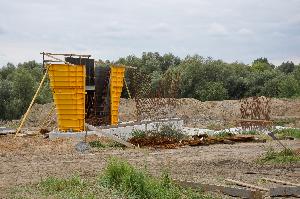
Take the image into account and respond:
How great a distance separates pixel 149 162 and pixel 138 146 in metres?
3.08

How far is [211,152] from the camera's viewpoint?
14555 millimetres

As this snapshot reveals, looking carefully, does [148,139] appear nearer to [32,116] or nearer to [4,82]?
[32,116]

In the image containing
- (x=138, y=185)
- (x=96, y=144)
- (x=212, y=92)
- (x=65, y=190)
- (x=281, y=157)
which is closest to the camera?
(x=138, y=185)

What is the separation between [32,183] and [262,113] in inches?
699

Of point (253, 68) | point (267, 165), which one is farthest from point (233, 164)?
point (253, 68)

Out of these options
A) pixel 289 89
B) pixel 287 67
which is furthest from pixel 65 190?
pixel 287 67

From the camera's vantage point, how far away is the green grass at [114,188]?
8258mm

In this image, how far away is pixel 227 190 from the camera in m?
8.77

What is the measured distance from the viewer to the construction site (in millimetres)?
10117

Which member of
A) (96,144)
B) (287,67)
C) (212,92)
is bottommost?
(96,144)

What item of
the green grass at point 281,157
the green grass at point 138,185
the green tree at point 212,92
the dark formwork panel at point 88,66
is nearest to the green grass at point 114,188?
the green grass at point 138,185

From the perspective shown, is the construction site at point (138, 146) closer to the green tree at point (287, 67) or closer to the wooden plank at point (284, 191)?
the wooden plank at point (284, 191)

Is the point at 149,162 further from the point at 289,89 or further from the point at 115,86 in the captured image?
the point at 289,89

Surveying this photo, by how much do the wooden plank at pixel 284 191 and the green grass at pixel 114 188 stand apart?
1017 mm
